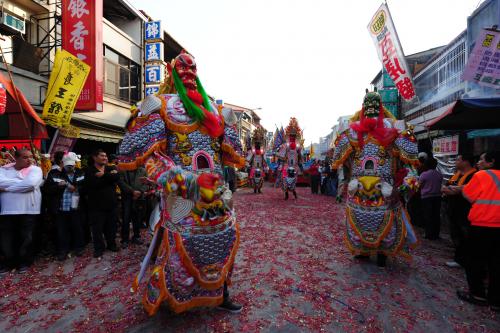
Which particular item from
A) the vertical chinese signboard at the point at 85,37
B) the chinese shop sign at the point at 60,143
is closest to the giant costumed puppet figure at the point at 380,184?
the chinese shop sign at the point at 60,143

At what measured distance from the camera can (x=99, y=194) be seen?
4.75m

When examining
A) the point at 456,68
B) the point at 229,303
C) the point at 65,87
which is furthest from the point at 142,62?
the point at 229,303

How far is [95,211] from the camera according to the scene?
4.75 m

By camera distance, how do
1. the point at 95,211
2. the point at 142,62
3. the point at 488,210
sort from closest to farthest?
1. the point at 488,210
2. the point at 95,211
3. the point at 142,62

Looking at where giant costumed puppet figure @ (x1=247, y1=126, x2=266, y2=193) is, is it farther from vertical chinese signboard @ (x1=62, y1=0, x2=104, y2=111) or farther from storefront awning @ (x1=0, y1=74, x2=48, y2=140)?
storefront awning @ (x1=0, y1=74, x2=48, y2=140)

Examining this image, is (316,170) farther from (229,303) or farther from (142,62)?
(229,303)

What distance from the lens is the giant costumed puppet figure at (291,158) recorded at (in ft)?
38.7

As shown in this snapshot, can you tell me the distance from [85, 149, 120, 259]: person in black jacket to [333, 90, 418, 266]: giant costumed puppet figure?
12.0ft

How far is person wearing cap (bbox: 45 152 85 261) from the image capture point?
15.2 feet

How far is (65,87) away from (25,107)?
5.05 ft

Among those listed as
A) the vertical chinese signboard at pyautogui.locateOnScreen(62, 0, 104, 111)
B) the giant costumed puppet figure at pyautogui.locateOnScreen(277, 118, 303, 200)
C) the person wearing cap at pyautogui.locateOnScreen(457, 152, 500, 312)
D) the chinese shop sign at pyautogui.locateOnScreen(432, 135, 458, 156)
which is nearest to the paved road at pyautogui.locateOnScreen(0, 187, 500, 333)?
the person wearing cap at pyautogui.locateOnScreen(457, 152, 500, 312)

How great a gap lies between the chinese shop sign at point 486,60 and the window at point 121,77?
455 inches

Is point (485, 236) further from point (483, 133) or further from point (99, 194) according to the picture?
point (483, 133)

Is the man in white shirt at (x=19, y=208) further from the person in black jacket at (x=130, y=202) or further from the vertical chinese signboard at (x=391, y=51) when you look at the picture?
the vertical chinese signboard at (x=391, y=51)
